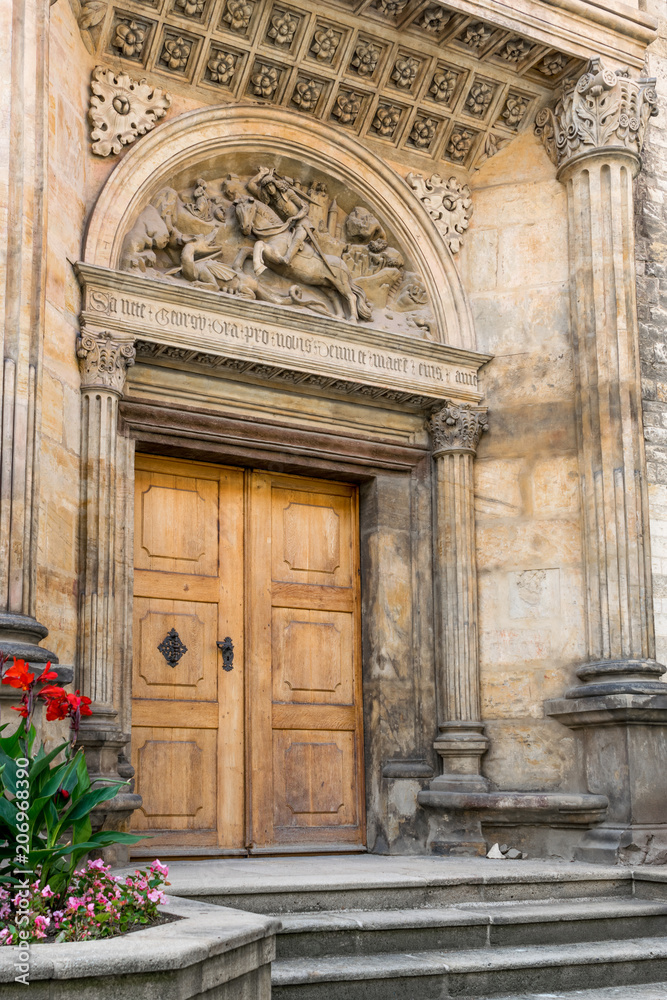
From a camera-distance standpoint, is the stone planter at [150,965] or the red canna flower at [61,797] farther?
the red canna flower at [61,797]

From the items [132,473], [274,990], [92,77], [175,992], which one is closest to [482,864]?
[274,990]

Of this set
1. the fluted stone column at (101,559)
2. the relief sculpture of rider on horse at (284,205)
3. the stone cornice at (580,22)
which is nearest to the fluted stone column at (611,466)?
the stone cornice at (580,22)

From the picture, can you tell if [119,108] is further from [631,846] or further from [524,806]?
[631,846]

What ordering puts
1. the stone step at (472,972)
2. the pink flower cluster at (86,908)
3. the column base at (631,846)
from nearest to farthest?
the pink flower cluster at (86,908)
the stone step at (472,972)
the column base at (631,846)

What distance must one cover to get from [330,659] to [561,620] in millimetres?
1611

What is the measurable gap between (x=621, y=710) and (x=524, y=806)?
88 centimetres

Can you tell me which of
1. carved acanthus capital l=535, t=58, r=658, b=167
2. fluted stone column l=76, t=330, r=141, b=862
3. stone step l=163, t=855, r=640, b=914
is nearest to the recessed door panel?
stone step l=163, t=855, r=640, b=914

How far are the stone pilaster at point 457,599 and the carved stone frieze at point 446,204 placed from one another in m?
1.37

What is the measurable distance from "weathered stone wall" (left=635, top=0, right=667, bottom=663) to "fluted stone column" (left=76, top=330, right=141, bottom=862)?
3749 mm

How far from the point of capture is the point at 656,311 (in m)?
8.43

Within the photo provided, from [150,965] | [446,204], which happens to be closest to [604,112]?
[446,204]

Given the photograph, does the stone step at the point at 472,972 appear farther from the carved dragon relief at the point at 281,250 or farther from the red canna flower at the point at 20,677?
the carved dragon relief at the point at 281,250

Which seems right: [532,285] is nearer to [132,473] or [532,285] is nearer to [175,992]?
[132,473]

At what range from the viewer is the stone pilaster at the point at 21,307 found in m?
5.36
